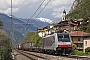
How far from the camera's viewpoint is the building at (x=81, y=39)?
90250 millimetres

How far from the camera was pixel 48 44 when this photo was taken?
43.7 m

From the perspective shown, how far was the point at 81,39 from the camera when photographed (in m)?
95.9

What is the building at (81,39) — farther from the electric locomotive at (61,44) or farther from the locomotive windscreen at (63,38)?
the electric locomotive at (61,44)

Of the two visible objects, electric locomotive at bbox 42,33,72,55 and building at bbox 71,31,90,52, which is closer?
electric locomotive at bbox 42,33,72,55

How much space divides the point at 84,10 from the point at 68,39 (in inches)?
4827

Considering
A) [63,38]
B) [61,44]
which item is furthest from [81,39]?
[61,44]

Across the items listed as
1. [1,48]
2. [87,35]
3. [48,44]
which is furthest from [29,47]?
[1,48]

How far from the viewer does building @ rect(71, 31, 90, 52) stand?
90250mm

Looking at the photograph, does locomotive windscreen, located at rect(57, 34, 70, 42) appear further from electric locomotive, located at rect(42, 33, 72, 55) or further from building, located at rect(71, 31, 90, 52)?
building, located at rect(71, 31, 90, 52)

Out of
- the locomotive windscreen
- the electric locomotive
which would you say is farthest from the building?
the electric locomotive

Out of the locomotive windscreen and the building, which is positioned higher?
the building

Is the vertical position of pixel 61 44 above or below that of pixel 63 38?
below

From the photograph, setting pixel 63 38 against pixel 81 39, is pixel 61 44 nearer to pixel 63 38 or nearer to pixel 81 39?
pixel 63 38

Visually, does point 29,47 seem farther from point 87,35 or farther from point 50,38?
point 50,38
